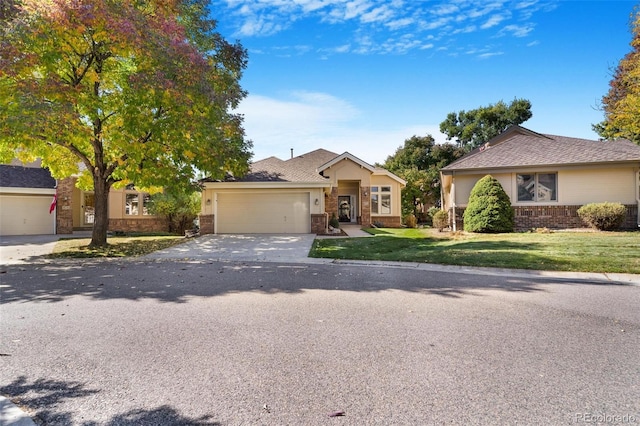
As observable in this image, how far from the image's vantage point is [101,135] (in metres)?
12.2

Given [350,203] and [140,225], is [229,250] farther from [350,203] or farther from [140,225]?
[350,203]

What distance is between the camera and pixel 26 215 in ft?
65.0

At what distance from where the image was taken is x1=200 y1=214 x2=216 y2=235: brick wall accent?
17375 millimetres

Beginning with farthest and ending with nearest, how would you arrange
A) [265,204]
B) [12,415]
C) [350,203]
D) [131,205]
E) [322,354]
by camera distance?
[350,203] < [131,205] < [265,204] < [322,354] < [12,415]

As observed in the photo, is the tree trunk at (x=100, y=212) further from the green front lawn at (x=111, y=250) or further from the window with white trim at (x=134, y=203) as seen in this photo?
the window with white trim at (x=134, y=203)

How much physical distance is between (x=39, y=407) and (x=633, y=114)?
17.2 meters

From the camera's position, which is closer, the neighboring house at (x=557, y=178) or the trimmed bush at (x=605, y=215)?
the trimmed bush at (x=605, y=215)

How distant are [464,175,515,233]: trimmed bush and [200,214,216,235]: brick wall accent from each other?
12283mm

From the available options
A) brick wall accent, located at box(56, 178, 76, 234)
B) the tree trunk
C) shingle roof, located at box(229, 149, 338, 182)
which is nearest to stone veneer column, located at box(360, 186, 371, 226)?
shingle roof, located at box(229, 149, 338, 182)

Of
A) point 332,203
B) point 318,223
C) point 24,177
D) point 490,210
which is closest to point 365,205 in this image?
point 332,203

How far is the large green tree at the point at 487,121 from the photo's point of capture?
37.3 meters

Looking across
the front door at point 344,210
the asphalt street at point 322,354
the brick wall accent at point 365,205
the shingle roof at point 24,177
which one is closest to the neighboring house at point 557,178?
the brick wall accent at point 365,205

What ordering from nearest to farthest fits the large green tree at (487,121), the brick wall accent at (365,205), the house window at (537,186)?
the house window at (537,186) → the brick wall accent at (365,205) → the large green tree at (487,121)

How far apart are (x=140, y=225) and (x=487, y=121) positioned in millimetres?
35759
